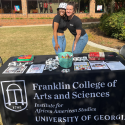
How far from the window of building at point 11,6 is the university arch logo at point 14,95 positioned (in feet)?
68.4

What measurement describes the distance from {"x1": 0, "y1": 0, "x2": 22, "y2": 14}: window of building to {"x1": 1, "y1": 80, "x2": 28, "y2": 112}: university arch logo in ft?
68.4

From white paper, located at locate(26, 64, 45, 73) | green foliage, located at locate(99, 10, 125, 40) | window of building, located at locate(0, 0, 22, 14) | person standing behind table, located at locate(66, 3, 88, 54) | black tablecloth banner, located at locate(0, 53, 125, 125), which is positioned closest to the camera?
black tablecloth banner, located at locate(0, 53, 125, 125)

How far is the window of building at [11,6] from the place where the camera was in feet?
69.2

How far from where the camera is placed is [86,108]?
2.65m

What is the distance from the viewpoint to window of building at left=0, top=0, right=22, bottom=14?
69.2 feet

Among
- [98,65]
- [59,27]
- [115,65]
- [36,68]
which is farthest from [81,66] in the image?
[59,27]

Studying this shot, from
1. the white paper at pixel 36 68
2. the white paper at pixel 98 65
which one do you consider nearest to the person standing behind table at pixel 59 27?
the white paper at pixel 36 68

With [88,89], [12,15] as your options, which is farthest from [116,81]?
[12,15]

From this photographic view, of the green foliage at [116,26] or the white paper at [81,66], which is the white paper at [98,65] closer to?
the white paper at [81,66]

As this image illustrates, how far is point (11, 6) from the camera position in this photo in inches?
845

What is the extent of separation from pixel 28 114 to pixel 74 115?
0.77 m

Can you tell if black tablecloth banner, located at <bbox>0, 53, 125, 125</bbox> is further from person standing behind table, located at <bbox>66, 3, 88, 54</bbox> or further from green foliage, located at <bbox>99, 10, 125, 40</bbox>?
green foliage, located at <bbox>99, 10, 125, 40</bbox>

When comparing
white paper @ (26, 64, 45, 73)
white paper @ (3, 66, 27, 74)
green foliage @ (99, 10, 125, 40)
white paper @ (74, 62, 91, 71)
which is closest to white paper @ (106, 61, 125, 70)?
white paper @ (74, 62, 91, 71)

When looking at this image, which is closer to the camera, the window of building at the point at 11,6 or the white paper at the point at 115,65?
the white paper at the point at 115,65
